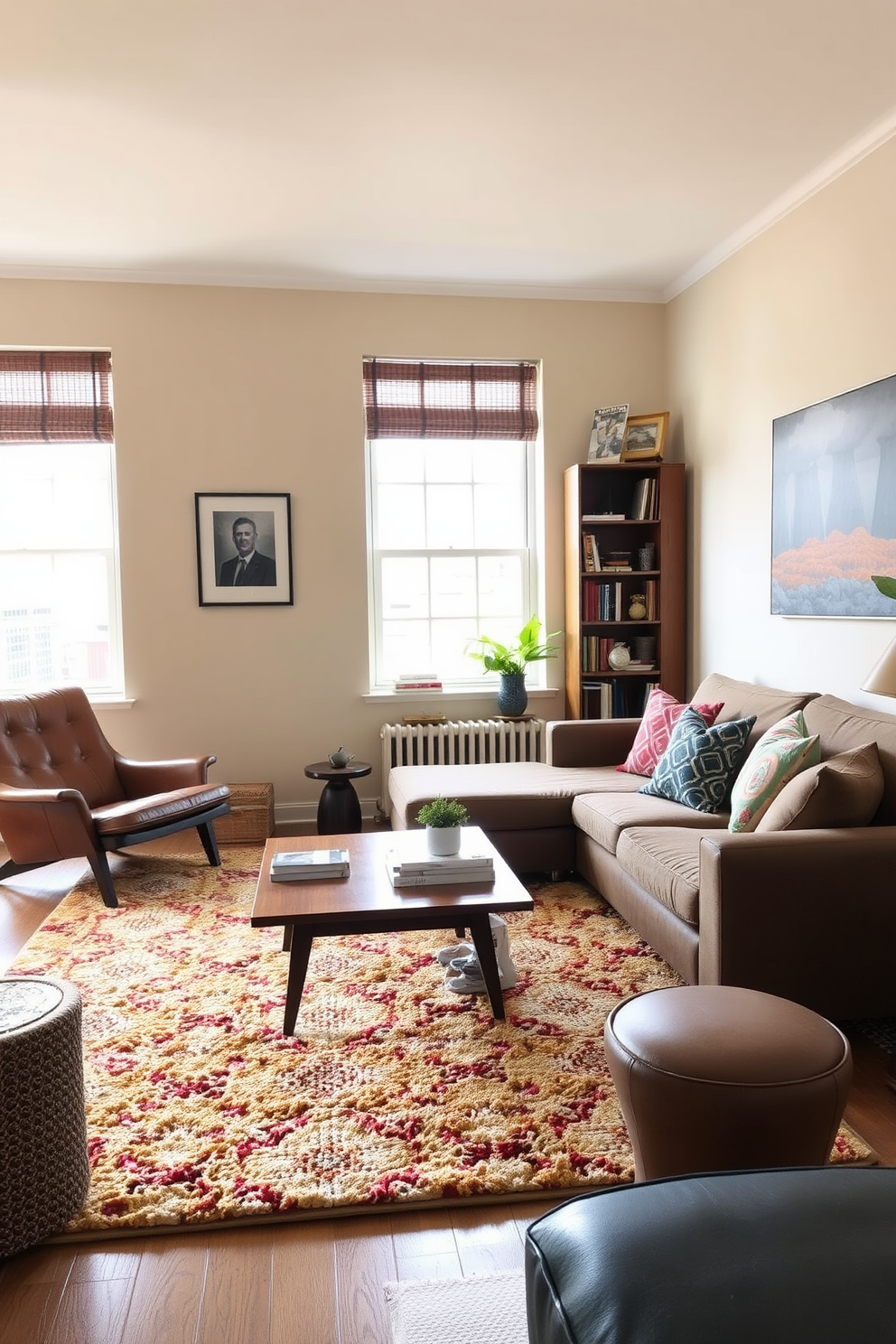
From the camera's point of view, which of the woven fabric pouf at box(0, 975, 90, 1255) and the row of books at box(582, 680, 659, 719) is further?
the row of books at box(582, 680, 659, 719)

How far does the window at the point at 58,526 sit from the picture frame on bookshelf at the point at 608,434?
8.83 feet

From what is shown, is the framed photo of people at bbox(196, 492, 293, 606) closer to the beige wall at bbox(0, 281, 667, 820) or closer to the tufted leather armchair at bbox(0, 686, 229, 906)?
the beige wall at bbox(0, 281, 667, 820)

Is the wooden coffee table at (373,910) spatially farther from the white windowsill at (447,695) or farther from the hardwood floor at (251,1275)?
the white windowsill at (447,695)

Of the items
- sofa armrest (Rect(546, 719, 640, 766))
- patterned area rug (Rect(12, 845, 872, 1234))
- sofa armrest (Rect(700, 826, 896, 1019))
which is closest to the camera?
patterned area rug (Rect(12, 845, 872, 1234))

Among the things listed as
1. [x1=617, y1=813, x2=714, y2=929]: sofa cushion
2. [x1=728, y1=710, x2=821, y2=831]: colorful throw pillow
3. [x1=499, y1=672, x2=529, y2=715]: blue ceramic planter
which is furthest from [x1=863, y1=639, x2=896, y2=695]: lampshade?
[x1=499, y1=672, x2=529, y2=715]: blue ceramic planter

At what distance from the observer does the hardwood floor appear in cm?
163

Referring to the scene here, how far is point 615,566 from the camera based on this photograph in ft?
17.3

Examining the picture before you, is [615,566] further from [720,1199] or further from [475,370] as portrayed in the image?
[720,1199]

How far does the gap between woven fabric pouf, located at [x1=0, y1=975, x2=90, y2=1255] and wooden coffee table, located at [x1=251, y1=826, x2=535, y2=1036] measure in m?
0.67

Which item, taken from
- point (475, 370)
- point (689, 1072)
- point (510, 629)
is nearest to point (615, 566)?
point (510, 629)

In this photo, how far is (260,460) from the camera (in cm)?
516

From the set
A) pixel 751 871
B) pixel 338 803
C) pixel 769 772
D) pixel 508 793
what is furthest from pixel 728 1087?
pixel 338 803

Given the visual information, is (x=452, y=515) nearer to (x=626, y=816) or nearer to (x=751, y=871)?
(x=626, y=816)

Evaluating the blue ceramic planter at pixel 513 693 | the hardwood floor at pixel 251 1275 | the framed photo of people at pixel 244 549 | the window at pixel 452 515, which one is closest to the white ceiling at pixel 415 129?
the window at pixel 452 515
